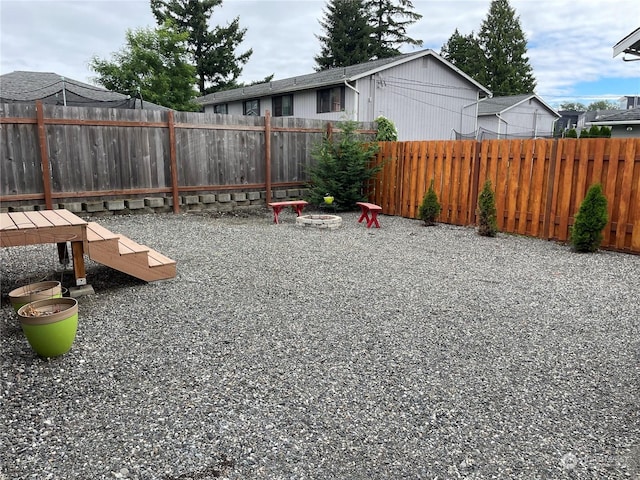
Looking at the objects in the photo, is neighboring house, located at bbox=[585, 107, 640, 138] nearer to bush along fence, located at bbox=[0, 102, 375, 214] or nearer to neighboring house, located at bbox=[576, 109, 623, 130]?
neighboring house, located at bbox=[576, 109, 623, 130]

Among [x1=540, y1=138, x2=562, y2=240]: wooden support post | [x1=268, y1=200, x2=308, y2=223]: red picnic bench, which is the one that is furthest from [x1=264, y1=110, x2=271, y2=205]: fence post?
[x1=540, y1=138, x2=562, y2=240]: wooden support post

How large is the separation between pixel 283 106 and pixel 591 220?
51.5 feet

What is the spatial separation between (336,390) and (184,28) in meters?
29.7

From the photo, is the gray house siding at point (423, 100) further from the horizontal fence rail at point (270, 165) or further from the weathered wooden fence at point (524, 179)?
the weathered wooden fence at point (524, 179)

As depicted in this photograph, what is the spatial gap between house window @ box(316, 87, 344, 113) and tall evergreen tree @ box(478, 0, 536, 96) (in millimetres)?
25315

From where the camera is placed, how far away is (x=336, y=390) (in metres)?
2.54

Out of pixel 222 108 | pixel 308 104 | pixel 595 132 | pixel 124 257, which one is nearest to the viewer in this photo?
pixel 124 257

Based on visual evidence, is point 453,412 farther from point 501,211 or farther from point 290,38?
point 290,38

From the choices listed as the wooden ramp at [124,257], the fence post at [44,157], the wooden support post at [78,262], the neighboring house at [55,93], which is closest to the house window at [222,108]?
the neighboring house at [55,93]

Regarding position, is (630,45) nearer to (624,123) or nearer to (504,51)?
(624,123)

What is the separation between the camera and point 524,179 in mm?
7199

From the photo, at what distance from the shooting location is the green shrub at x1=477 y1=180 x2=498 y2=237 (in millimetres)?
7176

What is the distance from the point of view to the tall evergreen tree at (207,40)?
2712 centimetres

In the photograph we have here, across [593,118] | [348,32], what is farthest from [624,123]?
[348,32]
